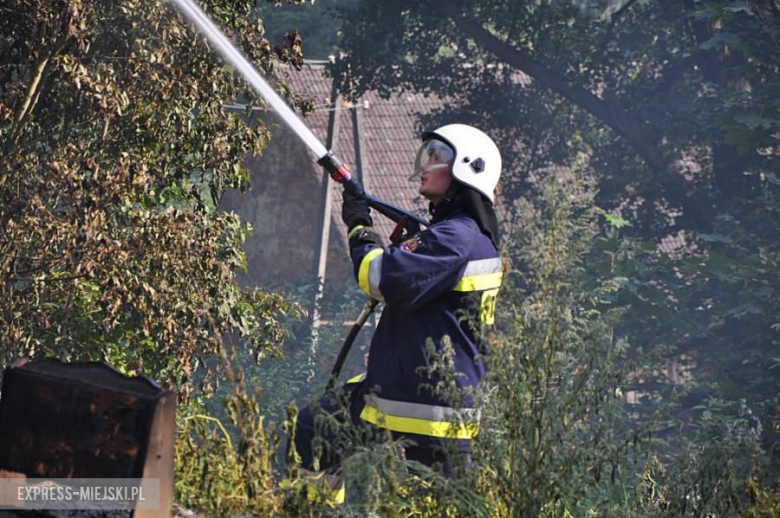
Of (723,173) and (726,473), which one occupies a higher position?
(723,173)

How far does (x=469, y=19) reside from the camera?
15.4 meters

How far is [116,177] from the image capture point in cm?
596

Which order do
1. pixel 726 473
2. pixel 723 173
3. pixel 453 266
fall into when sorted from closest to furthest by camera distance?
1. pixel 726 473
2. pixel 453 266
3. pixel 723 173

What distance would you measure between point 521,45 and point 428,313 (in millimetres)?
10995

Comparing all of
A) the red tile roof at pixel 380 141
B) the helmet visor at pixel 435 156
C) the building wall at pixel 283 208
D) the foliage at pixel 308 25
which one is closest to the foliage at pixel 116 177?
the helmet visor at pixel 435 156

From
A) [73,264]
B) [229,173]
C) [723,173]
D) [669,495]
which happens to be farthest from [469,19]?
[669,495]

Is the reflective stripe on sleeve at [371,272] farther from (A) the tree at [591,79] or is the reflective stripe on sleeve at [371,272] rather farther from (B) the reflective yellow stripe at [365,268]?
(A) the tree at [591,79]

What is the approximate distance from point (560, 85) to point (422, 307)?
10687mm

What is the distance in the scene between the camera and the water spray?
552 cm

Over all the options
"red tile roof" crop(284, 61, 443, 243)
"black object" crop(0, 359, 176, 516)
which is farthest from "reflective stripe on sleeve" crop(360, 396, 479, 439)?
"red tile roof" crop(284, 61, 443, 243)

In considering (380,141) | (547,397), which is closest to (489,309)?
(547,397)

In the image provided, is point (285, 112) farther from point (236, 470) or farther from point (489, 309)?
point (236, 470)

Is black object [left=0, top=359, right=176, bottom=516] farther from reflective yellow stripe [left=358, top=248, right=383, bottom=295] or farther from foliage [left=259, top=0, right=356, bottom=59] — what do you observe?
foliage [left=259, top=0, right=356, bottom=59]

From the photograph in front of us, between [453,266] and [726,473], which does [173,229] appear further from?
[726,473]
